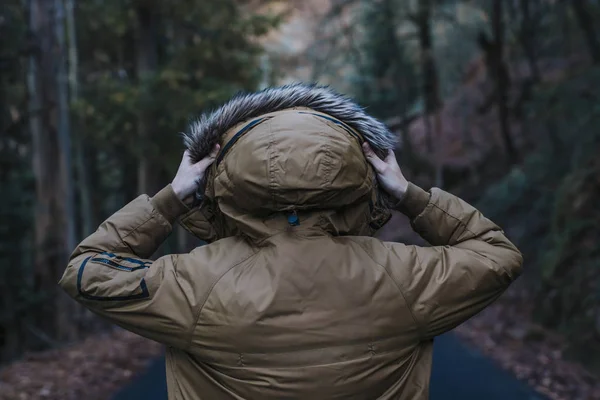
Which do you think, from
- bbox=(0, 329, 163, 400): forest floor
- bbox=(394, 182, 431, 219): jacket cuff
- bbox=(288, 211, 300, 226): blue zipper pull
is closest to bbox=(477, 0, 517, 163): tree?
bbox=(0, 329, 163, 400): forest floor

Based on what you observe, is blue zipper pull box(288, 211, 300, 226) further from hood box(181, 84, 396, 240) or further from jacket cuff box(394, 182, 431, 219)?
jacket cuff box(394, 182, 431, 219)

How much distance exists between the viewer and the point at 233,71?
656 inches

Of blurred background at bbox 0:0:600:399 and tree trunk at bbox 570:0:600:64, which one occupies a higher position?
tree trunk at bbox 570:0:600:64

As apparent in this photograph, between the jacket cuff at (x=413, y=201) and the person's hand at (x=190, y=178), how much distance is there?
26.9 inches

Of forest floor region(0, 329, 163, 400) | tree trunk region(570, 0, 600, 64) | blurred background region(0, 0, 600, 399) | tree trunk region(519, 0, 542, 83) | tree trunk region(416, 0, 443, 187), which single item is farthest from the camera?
tree trunk region(416, 0, 443, 187)

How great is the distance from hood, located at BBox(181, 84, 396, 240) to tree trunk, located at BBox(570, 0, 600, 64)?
1058cm

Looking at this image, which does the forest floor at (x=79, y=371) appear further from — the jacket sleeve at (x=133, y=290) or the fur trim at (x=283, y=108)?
the fur trim at (x=283, y=108)

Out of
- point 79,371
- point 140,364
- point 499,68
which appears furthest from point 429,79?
point 79,371

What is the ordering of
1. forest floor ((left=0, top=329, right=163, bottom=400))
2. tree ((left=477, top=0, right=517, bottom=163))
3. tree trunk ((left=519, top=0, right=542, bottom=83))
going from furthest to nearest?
1. tree ((left=477, top=0, right=517, bottom=163))
2. tree trunk ((left=519, top=0, right=542, bottom=83))
3. forest floor ((left=0, top=329, right=163, bottom=400))

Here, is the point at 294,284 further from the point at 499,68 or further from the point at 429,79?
the point at 429,79

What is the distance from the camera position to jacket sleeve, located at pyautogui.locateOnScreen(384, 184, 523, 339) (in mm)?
2039

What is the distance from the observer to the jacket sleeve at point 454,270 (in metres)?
2.04

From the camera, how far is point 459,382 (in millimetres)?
7777

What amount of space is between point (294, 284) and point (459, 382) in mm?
6393
